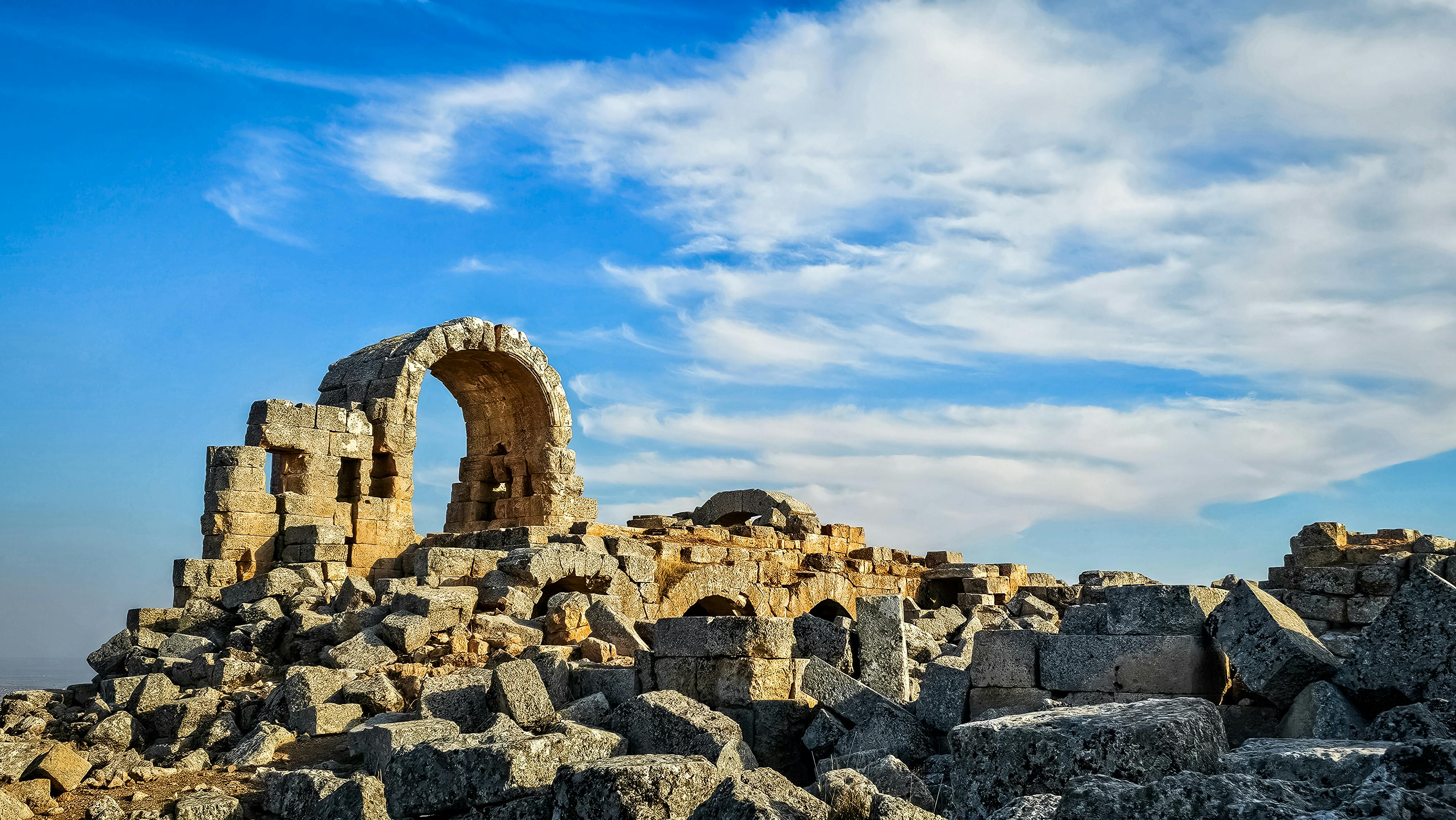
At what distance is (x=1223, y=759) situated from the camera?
423 cm

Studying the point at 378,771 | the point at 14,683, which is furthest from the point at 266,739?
the point at 14,683

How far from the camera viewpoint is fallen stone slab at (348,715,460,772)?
6.82 metres

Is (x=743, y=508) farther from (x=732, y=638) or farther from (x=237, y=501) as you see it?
(x=732, y=638)

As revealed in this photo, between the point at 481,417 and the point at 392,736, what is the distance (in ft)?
37.5

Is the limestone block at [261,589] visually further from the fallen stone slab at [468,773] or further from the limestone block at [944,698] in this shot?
the limestone block at [944,698]

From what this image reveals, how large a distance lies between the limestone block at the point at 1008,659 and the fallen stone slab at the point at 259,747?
5.08m

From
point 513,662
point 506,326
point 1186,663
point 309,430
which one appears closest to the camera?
point 1186,663

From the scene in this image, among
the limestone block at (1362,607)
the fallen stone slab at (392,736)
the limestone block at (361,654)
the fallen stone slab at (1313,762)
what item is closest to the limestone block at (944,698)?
the fallen stone slab at (1313,762)

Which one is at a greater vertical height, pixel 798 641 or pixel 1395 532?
pixel 1395 532

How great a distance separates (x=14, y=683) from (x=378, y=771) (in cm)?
5867

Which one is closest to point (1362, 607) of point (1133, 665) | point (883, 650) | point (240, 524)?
point (883, 650)

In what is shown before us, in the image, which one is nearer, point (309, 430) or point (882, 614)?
point (882, 614)

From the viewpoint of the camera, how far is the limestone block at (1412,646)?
540 cm

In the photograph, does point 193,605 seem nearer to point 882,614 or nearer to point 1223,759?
point 882,614
